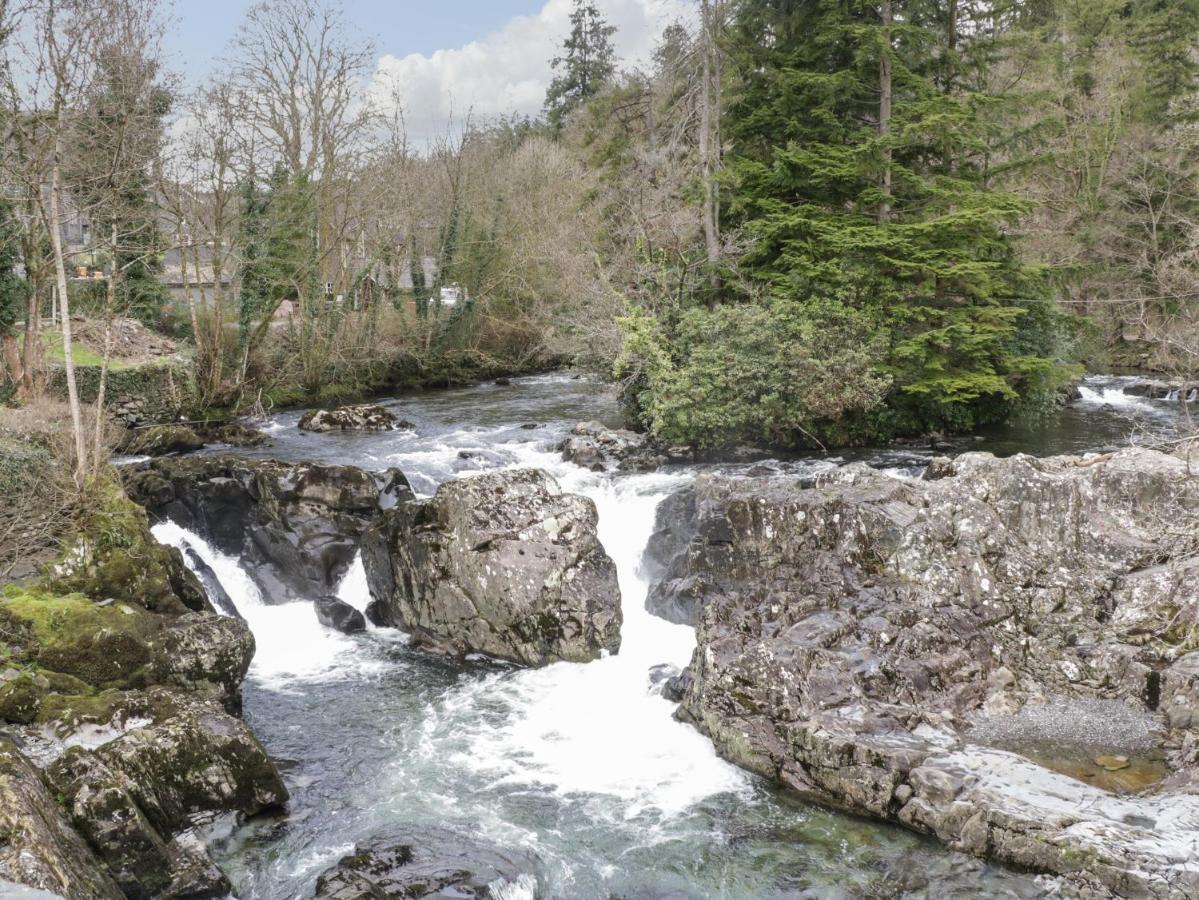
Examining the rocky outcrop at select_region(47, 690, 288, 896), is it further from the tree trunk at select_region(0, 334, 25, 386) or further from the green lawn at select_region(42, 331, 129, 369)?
the green lawn at select_region(42, 331, 129, 369)

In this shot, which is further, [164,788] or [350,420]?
[350,420]

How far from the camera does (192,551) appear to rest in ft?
45.2

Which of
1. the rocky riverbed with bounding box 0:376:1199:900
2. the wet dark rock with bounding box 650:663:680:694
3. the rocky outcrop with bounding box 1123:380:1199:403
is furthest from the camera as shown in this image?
the rocky outcrop with bounding box 1123:380:1199:403

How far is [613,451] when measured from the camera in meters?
19.2

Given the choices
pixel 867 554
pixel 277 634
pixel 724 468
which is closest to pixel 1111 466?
pixel 867 554

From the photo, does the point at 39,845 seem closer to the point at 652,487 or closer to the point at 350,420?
the point at 652,487

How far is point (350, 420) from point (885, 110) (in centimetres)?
1491

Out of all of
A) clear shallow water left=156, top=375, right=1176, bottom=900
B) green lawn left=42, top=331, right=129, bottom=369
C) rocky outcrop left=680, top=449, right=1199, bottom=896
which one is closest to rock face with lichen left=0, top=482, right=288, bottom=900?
clear shallow water left=156, top=375, right=1176, bottom=900

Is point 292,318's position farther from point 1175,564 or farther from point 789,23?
point 1175,564

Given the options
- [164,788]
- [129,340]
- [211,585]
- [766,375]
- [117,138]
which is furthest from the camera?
[129,340]

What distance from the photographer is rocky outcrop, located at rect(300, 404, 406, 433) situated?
22609 mm

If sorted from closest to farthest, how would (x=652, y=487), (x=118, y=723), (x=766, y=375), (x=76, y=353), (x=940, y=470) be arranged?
(x=118, y=723), (x=940, y=470), (x=652, y=487), (x=766, y=375), (x=76, y=353)

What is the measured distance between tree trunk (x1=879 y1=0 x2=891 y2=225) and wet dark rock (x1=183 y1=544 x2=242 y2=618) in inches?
606

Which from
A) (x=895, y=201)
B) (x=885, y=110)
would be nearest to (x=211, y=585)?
(x=895, y=201)
